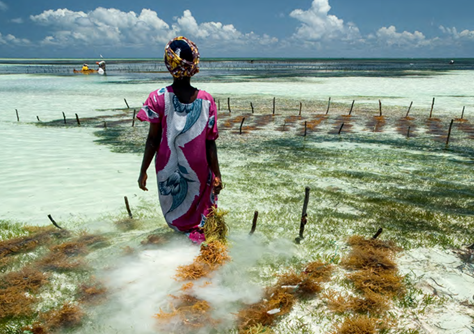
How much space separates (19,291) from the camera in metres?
2.90

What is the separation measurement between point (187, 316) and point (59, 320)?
100cm

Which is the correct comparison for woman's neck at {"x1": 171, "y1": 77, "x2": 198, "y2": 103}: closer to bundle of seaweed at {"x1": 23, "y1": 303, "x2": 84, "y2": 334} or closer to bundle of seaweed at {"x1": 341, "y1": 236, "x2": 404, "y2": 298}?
bundle of seaweed at {"x1": 23, "y1": 303, "x2": 84, "y2": 334}

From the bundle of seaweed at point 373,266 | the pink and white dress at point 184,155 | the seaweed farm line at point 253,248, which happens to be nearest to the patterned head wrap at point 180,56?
the pink and white dress at point 184,155

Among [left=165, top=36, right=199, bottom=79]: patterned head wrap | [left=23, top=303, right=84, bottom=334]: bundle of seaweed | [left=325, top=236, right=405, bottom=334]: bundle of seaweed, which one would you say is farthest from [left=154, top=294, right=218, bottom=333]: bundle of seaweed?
[left=165, top=36, right=199, bottom=79]: patterned head wrap

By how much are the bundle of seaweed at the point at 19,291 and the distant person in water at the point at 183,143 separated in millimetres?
1319

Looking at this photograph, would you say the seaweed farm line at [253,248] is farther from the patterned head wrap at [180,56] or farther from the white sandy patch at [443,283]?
the patterned head wrap at [180,56]

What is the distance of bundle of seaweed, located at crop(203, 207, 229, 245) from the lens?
3.44m

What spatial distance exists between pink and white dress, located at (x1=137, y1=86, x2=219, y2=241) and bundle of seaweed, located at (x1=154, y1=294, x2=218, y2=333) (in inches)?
36.3

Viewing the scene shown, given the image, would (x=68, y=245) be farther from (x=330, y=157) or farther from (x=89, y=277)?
(x=330, y=157)

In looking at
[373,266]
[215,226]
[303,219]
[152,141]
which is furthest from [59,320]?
[373,266]

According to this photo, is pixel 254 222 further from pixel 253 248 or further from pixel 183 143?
pixel 183 143

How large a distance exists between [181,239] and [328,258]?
163 cm

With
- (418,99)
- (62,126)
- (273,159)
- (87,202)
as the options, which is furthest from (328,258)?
(418,99)

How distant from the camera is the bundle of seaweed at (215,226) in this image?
3439 millimetres
